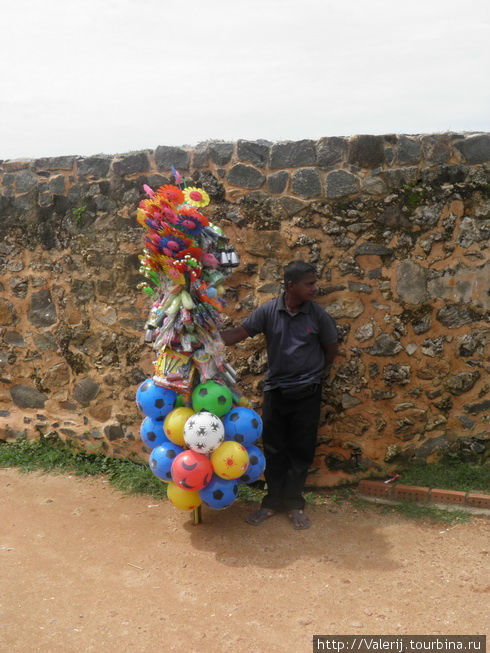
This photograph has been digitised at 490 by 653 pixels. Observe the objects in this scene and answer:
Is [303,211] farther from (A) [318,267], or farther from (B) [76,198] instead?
(B) [76,198]

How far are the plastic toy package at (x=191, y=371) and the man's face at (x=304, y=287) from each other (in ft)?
1.41

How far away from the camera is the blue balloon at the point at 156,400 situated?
154 inches

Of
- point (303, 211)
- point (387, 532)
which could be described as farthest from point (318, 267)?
point (387, 532)

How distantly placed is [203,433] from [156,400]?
0.47 meters

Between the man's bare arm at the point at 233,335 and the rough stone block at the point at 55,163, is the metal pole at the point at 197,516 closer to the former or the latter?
the man's bare arm at the point at 233,335

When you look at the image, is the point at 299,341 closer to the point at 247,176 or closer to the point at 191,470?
the point at 191,470

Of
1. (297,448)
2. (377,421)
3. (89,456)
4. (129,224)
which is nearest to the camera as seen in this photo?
(297,448)

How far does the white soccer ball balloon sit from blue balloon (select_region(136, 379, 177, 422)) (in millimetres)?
289

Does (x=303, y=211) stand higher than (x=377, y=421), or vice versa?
(x=303, y=211)

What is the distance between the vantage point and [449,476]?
14.7 feet

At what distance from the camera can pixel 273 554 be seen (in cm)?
382

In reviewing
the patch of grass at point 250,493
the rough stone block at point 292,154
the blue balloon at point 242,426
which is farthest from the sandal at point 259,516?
the rough stone block at point 292,154

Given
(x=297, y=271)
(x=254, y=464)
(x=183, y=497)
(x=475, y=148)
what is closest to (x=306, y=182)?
(x=297, y=271)

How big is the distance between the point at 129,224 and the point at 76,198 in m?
0.59
